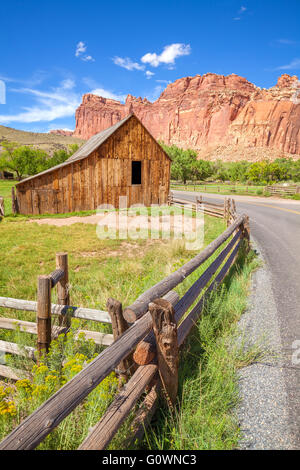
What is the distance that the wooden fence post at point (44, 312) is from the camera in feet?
9.89

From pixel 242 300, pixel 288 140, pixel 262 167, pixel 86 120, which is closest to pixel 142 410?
pixel 242 300

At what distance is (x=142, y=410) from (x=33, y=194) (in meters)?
14.6

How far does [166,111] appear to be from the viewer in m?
172

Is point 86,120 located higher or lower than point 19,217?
higher

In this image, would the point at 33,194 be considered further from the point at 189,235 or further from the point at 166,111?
the point at 166,111

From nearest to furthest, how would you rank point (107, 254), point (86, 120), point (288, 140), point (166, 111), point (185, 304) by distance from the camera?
point (185, 304) < point (107, 254) < point (288, 140) < point (166, 111) < point (86, 120)

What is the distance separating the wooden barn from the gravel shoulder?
13.3 m

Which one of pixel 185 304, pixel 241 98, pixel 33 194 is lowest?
pixel 185 304

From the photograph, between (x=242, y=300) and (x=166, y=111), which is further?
(x=166, y=111)

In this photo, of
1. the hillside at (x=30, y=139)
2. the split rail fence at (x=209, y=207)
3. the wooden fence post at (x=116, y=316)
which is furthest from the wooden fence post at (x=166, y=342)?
the hillside at (x=30, y=139)

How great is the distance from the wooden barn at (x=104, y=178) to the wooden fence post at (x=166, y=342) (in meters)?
14.2

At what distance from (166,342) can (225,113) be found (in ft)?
505

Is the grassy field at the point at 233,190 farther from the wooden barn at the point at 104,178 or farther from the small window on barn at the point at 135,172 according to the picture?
the wooden barn at the point at 104,178

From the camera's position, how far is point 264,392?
276 cm
